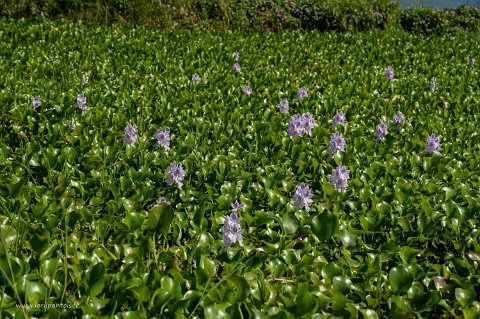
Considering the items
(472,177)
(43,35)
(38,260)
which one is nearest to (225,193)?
(38,260)

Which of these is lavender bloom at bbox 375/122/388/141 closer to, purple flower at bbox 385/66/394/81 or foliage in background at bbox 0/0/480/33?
purple flower at bbox 385/66/394/81

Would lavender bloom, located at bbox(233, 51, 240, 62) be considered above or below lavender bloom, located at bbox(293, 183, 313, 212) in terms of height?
below

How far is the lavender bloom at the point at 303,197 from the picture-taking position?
268 cm

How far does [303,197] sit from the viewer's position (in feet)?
8.82

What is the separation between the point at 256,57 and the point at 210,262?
5430 millimetres

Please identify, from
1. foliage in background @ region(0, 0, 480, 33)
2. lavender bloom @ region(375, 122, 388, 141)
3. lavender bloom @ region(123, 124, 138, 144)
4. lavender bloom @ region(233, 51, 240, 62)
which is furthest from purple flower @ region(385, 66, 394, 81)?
foliage in background @ region(0, 0, 480, 33)

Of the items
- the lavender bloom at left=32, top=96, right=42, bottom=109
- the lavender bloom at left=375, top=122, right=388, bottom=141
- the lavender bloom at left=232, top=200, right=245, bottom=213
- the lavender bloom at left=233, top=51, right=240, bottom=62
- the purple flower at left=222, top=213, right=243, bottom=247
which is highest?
the purple flower at left=222, top=213, right=243, bottom=247

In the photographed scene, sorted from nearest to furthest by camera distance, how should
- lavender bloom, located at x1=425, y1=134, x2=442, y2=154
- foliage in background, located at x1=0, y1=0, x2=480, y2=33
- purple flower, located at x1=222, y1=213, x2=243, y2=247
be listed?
1. purple flower, located at x1=222, y1=213, x2=243, y2=247
2. lavender bloom, located at x1=425, y1=134, x2=442, y2=154
3. foliage in background, located at x1=0, y1=0, x2=480, y2=33

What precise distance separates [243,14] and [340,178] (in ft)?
30.2

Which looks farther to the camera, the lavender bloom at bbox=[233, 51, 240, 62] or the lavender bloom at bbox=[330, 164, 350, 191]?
the lavender bloom at bbox=[233, 51, 240, 62]

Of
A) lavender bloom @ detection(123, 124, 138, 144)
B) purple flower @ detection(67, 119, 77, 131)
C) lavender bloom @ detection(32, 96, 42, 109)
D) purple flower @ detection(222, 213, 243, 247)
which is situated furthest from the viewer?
lavender bloom @ detection(32, 96, 42, 109)

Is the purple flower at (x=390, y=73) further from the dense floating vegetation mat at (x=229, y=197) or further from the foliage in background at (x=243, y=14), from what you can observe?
the foliage in background at (x=243, y=14)

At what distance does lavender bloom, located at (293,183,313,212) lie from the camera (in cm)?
268

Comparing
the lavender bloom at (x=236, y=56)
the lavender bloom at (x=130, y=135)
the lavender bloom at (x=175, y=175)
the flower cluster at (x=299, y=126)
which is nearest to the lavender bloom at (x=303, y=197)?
the lavender bloom at (x=175, y=175)
